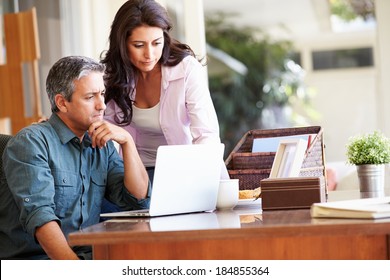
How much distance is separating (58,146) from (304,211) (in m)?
0.79

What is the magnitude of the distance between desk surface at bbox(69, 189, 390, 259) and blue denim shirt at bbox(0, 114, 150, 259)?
0.46 m

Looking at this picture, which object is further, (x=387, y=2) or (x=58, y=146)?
(x=387, y=2)

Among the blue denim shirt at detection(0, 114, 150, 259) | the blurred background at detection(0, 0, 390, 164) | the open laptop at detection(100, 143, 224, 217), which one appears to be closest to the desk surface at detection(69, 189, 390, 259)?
the open laptop at detection(100, 143, 224, 217)

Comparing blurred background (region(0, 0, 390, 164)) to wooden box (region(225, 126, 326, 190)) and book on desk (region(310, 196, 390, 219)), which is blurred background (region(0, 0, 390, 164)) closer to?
wooden box (region(225, 126, 326, 190))

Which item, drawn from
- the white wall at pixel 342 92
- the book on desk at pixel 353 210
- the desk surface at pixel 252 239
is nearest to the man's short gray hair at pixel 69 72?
the desk surface at pixel 252 239

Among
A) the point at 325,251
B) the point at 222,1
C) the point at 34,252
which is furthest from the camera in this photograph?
the point at 222,1

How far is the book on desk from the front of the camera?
168cm

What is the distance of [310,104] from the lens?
39.8 feet

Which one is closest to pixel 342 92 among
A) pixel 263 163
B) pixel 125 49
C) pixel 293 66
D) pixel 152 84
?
pixel 293 66

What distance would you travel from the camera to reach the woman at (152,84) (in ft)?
9.57

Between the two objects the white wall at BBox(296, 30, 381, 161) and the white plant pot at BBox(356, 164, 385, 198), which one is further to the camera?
the white wall at BBox(296, 30, 381, 161)

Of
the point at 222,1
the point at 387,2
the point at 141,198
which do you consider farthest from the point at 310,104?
the point at 141,198

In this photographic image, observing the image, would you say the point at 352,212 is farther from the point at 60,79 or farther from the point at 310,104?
the point at 310,104

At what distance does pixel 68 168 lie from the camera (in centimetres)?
239
